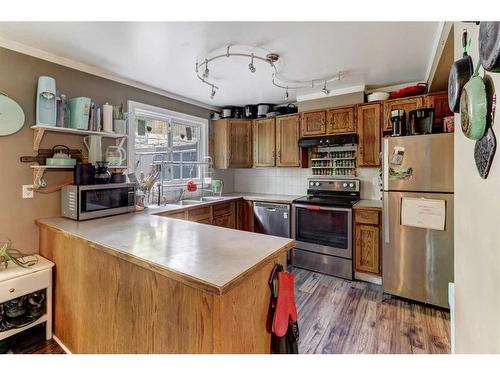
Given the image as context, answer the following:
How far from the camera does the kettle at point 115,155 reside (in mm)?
2498

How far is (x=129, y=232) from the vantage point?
166 centimetres

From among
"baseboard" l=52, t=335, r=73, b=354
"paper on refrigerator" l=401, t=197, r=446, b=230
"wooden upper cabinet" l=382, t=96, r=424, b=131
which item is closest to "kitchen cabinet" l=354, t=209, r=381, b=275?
"paper on refrigerator" l=401, t=197, r=446, b=230

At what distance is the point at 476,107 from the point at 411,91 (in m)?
2.45

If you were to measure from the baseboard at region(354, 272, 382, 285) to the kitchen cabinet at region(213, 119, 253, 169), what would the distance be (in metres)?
2.22

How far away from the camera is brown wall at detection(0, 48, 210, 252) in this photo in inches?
78.4

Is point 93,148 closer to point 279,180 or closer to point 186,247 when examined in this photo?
point 186,247

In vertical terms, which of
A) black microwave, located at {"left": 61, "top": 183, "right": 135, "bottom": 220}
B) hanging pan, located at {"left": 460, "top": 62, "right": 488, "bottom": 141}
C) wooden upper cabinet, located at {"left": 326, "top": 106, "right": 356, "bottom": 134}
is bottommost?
black microwave, located at {"left": 61, "top": 183, "right": 135, "bottom": 220}

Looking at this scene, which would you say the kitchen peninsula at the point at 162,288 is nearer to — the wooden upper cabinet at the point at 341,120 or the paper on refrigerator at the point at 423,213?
the paper on refrigerator at the point at 423,213

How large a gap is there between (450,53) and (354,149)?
1.64 metres

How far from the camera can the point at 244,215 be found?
12.5 ft

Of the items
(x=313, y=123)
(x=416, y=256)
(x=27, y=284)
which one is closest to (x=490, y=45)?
(x=416, y=256)

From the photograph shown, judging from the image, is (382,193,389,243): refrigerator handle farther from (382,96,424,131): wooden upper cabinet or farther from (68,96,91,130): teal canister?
(68,96,91,130): teal canister

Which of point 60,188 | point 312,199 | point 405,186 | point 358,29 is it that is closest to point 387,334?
point 405,186
